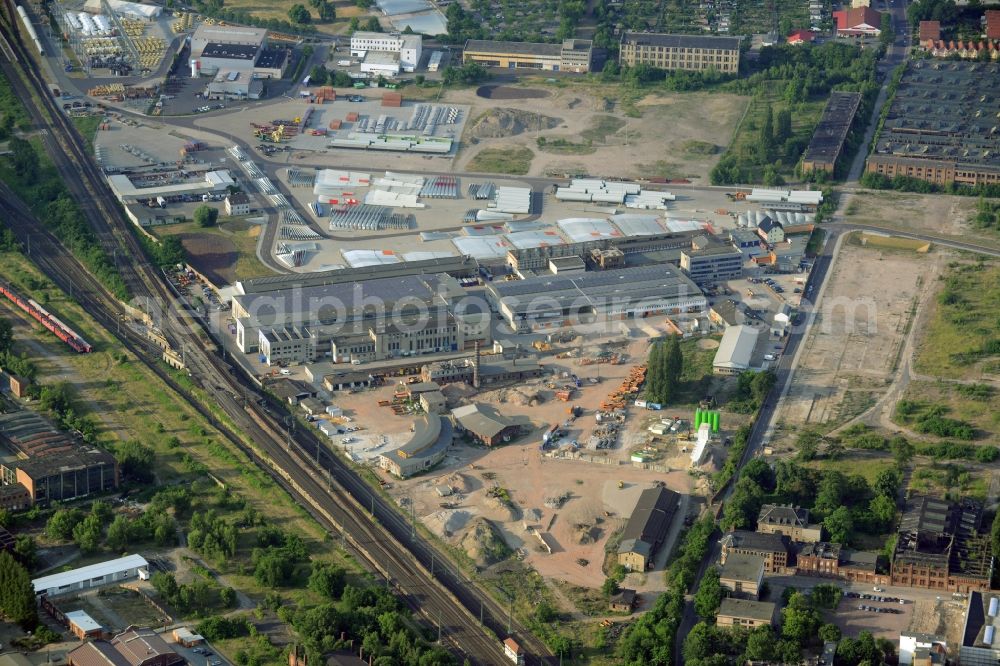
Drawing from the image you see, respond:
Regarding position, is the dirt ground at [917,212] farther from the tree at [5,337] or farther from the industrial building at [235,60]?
the tree at [5,337]

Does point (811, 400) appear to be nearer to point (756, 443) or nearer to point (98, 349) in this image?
point (756, 443)

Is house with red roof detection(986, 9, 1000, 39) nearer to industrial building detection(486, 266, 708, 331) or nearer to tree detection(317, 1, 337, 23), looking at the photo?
industrial building detection(486, 266, 708, 331)

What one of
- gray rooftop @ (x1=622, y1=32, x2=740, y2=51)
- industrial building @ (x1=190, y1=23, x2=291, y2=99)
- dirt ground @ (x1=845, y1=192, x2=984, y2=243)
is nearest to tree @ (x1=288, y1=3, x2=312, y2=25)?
industrial building @ (x1=190, y1=23, x2=291, y2=99)

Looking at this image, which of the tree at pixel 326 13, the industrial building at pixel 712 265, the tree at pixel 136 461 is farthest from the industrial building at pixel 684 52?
the tree at pixel 136 461

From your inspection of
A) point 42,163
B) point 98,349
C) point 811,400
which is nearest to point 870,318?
point 811,400

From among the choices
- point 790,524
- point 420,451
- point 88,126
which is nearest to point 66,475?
point 420,451

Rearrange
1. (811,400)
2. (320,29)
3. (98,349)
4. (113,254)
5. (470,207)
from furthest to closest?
(320,29) → (470,207) → (113,254) → (98,349) → (811,400)

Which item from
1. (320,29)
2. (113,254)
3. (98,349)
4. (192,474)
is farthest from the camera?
(320,29)

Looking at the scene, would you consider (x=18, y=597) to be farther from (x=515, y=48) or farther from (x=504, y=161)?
(x=515, y=48)
